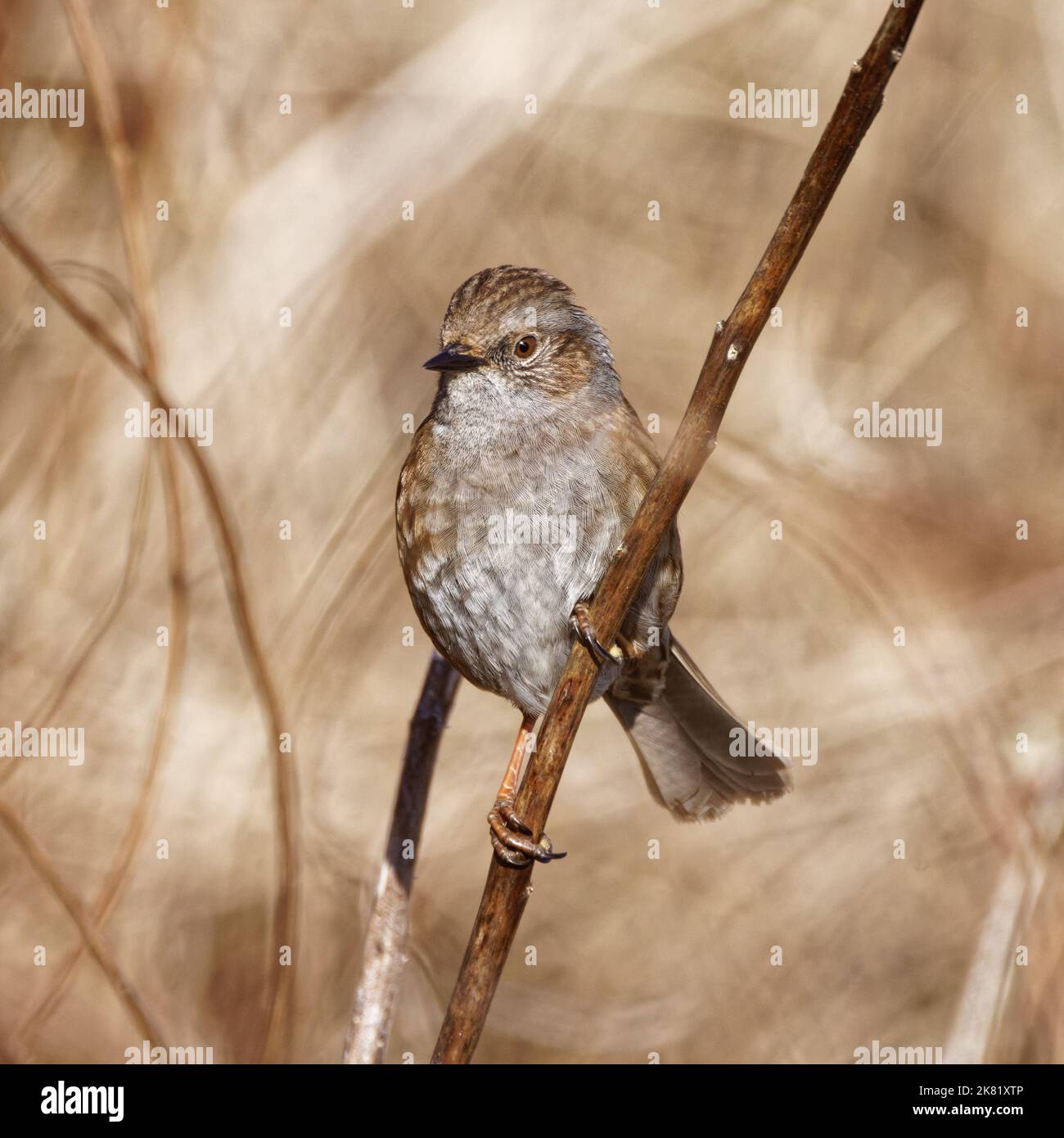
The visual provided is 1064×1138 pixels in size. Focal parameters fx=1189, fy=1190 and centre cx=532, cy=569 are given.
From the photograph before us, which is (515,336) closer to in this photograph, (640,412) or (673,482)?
(673,482)

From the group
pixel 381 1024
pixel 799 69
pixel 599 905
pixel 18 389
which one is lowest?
pixel 381 1024

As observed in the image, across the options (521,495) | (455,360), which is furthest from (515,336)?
(521,495)

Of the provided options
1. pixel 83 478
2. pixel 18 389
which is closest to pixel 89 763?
pixel 83 478

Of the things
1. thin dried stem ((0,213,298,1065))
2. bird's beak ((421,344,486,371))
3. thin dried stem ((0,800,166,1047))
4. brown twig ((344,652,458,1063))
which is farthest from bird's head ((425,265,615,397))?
thin dried stem ((0,800,166,1047))

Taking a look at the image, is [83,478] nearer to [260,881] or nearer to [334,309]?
[334,309]

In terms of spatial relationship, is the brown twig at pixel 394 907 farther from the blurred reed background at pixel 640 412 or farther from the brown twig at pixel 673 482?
the blurred reed background at pixel 640 412
